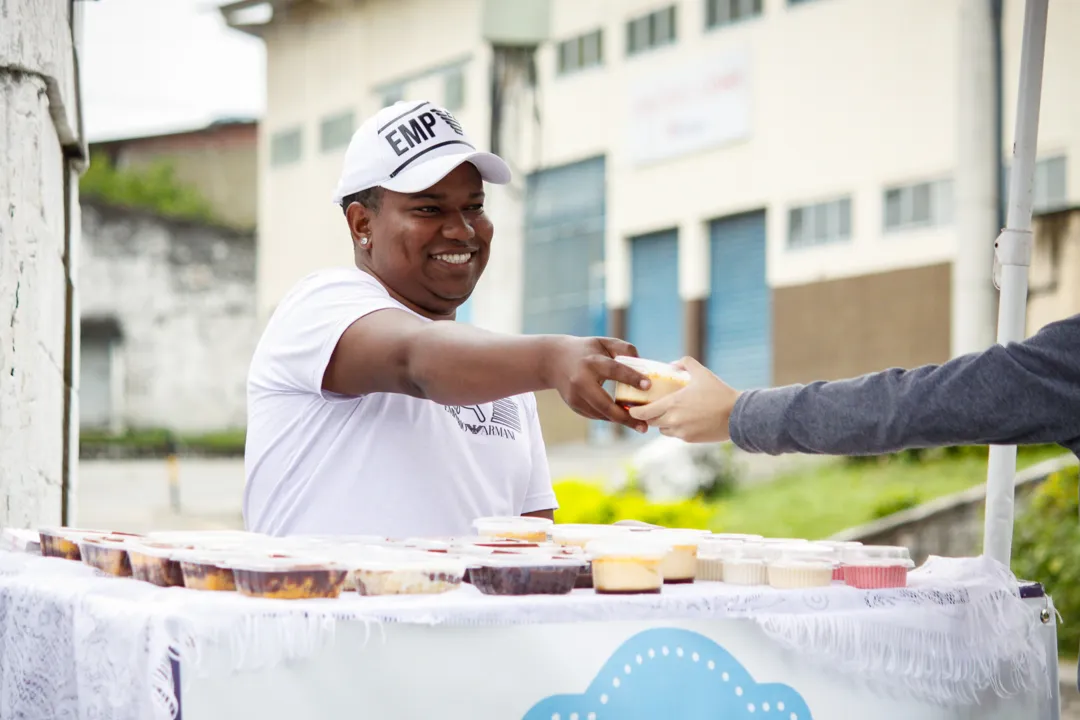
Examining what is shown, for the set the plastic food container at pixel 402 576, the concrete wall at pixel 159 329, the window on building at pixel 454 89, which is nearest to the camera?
the plastic food container at pixel 402 576

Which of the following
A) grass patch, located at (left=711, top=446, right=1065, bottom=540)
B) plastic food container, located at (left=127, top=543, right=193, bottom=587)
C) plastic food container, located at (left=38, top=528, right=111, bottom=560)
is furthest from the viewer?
grass patch, located at (left=711, top=446, right=1065, bottom=540)

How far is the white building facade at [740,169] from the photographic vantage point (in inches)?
404

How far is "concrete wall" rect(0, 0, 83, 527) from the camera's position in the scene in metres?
3.01

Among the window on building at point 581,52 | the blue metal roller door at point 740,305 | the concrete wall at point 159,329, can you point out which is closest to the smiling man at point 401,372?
the blue metal roller door at point 740,305

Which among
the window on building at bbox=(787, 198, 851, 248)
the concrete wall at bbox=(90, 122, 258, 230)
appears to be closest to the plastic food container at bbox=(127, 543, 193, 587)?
the window on building at bbox=(787, 198, 851, 248)

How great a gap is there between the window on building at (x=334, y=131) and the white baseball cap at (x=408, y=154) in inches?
540

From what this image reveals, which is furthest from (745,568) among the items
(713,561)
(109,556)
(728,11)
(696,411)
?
(728,11)

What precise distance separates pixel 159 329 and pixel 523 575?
17104 mm

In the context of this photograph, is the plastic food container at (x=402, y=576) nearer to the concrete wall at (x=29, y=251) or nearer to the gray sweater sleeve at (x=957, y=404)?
the gray sweater sleeve at (x=957, y=404)

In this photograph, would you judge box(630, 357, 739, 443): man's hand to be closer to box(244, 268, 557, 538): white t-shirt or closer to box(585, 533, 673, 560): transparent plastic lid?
box(585, 533, 673, 560): transparent plastic lid

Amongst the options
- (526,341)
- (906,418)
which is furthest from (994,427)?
(526,341)

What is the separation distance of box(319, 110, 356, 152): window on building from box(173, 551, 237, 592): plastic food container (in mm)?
14698

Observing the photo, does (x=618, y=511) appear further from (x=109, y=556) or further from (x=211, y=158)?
(x=211, y=158)

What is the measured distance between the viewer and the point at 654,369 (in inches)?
91.0
